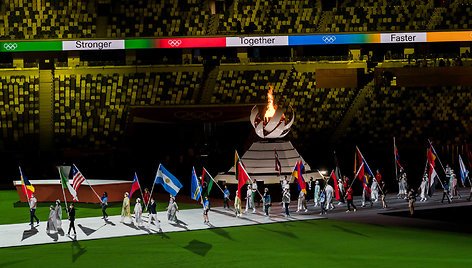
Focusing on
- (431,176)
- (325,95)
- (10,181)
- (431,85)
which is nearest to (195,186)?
(431,176)

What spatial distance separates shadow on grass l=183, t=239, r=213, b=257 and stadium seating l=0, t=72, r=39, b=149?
22.8 metres

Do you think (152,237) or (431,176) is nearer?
(152,237)

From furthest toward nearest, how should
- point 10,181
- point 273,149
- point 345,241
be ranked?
point 10,181 → point 273,149 → point 345,241

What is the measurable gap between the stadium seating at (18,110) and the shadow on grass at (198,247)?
22809 mm

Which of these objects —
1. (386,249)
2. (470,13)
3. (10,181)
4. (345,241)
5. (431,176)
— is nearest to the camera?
(386,249)

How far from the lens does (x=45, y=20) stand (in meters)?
45.3

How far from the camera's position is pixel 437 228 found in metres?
24.9

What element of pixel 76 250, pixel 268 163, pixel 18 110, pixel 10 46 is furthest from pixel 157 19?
pixel 76 250

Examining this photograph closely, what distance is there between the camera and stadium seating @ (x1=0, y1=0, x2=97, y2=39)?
44.9 meters

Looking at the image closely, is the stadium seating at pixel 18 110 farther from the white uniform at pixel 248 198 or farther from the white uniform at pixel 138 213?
the white uniform at pixel 138 213

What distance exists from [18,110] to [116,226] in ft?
65.7

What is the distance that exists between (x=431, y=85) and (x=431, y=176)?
16030 millimetres

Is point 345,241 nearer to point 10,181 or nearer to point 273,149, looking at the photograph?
point 273,149

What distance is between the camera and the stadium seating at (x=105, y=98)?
43500 mm
